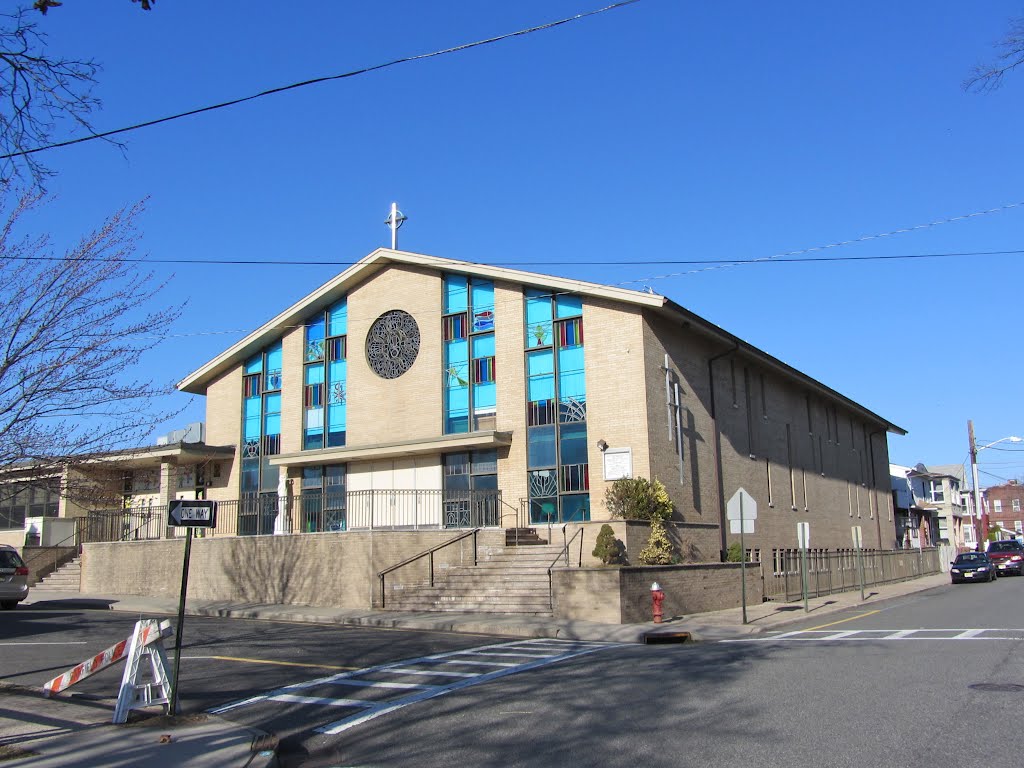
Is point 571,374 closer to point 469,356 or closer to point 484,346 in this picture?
point 484,346

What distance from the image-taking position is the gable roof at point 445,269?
2574cm

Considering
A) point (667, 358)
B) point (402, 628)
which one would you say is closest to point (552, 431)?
point (667, 358)

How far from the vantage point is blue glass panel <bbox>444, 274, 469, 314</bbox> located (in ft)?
95.9

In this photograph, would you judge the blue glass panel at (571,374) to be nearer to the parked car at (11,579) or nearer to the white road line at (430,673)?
the white road line at (430,673)

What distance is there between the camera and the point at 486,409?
1110 inches

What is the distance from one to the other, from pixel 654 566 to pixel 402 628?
5.98m

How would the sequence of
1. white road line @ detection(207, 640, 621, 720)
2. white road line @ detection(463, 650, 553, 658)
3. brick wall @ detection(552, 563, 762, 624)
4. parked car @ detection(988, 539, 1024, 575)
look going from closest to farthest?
white road line @ detection(207, 640, 621, 720)
white road line @ detection(463, 650, 553, 658)
brick wall @ detection(552, 563, 762, 624)
parked car @ detection(988, 539, 1024, 575)

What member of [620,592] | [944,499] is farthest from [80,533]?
[944,499]

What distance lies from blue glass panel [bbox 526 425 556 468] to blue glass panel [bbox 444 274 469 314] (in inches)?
194

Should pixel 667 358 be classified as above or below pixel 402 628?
above

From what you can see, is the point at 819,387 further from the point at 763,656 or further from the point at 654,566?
the point at 763,656

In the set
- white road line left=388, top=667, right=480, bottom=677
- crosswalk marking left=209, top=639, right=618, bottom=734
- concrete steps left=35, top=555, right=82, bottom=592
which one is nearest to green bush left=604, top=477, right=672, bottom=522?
crosswalk marking left=209, top=639, right=618, bottom=734

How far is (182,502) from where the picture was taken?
33.3 feet

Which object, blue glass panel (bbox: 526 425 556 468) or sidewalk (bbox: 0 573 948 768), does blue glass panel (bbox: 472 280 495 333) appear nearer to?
blue glass panel (bbox: 526 425 556 468)
